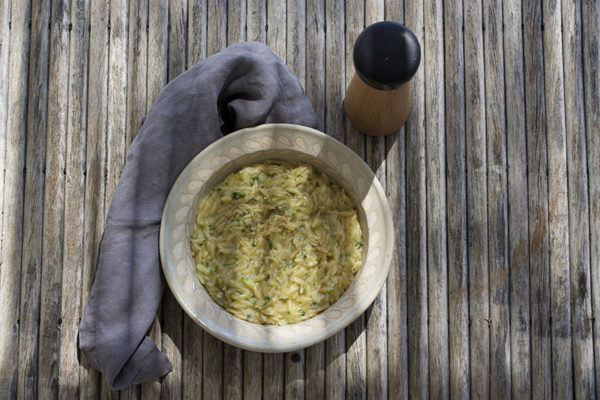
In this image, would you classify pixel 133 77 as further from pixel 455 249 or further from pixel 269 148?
pixel 455 249

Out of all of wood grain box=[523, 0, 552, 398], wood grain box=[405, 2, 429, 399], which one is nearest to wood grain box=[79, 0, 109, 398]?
wood grain box=[405, 2, 429, 399]

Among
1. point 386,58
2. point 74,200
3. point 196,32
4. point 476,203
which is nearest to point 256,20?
point 196,32

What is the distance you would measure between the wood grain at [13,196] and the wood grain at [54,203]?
8 centimetres

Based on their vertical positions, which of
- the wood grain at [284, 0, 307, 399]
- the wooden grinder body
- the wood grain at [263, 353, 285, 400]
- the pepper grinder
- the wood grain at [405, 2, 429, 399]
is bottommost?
the wood grain at [263, 353, 285, 400]

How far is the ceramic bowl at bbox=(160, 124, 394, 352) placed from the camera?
1.49 m

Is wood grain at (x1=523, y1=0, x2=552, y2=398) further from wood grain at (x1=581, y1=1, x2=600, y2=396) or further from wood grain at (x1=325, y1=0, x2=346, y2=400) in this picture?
wood grain at (x1=325, y1=0, x2=346, y2=400)

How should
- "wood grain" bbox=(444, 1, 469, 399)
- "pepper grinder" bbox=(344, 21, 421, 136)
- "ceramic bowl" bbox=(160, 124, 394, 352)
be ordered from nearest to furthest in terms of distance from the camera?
"pepper grinder" bbox=(344, 21, 421, 136)
"ceramic bowl" bbox=(160, 124, 394, 352)
"wood grain" bbox=(444, 1, 469, 399)

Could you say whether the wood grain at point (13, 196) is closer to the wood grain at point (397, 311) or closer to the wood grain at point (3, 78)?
the wood grain at point (3, 78)

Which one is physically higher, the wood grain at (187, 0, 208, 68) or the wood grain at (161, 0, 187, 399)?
the wood grain at (187, 0, 208, 68)

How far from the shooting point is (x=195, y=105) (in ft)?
5.24

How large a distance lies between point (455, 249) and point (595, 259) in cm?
47

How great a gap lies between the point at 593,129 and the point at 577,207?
10.5 inches

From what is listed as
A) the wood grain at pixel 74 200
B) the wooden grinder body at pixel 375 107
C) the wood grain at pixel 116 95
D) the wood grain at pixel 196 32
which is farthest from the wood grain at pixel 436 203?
the wood grain at pixel 74 200

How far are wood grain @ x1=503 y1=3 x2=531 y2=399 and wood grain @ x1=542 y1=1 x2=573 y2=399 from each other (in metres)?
0.09
